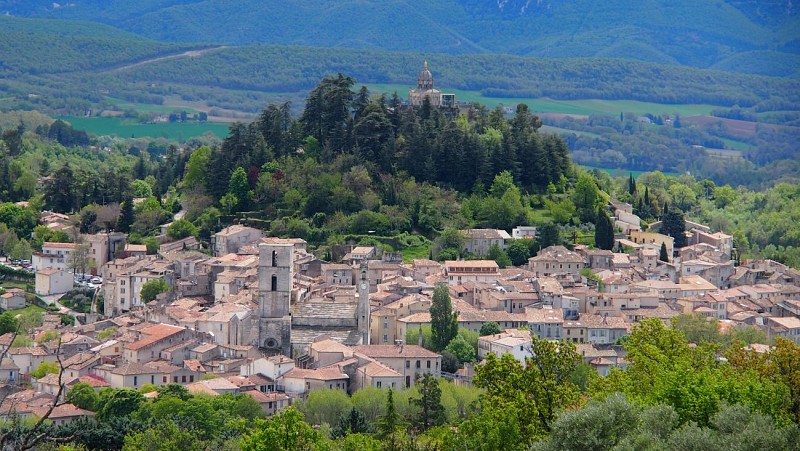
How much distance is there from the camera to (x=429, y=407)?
49.0 metres

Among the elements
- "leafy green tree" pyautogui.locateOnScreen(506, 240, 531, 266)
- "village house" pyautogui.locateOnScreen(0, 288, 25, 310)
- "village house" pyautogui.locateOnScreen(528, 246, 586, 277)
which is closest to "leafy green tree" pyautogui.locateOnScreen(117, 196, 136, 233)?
"village house" pyautogui.locateOnScreen(0, 288, 25, 310)

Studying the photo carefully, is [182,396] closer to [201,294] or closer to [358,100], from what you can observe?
[201,294]

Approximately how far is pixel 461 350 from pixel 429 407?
755 cm

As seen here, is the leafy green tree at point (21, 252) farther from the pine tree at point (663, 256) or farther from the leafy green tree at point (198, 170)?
the pine tree at point (663, 256)

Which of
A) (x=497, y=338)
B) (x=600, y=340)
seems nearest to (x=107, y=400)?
(x=497, y=338)

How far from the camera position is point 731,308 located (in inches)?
2653

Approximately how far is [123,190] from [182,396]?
34.9 m

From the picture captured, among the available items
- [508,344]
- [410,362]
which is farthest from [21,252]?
[508,344]

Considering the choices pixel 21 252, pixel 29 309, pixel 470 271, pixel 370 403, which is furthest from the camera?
pixel 21 252

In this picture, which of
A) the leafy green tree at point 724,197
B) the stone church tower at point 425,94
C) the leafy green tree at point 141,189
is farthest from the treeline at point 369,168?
the leafy green tree at point 724,197

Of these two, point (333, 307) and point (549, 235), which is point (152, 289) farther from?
point (549, 235)

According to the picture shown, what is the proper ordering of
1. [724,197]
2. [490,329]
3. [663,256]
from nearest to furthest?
[490,329] < [663,256] < [724,197]

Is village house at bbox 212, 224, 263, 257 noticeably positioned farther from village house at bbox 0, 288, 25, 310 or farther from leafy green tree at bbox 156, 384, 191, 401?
leafy green tree at bbox 156, 384, 191, 401

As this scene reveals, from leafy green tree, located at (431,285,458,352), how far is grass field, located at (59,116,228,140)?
11138 centimetres
